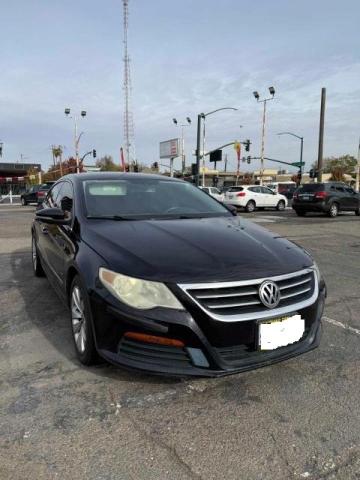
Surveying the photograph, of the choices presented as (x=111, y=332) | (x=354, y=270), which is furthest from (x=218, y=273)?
(x=354, y=270)

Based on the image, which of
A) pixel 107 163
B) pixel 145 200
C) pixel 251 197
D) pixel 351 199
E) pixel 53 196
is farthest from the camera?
pixel 107 163

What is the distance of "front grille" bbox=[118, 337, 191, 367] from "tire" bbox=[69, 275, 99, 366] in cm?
42

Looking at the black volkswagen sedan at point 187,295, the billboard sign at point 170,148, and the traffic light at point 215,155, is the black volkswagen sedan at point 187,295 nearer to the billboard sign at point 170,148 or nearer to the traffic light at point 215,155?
the traffic light at point 215,155

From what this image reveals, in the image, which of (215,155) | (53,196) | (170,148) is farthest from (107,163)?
(53,196)

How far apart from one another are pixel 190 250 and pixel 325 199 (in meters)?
17.9

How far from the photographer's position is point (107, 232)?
3469 millimetres

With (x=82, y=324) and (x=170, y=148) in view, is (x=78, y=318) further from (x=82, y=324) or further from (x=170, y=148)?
(x=170, y=148)

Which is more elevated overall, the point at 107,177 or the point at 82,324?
the point at 107,177

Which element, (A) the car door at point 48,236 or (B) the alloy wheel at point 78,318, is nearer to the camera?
(B) the alloy wheel at point 78,318

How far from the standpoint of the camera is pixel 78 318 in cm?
342

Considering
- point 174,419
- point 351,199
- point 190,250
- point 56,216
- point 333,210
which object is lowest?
point 333,210

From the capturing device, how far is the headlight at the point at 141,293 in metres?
2.67

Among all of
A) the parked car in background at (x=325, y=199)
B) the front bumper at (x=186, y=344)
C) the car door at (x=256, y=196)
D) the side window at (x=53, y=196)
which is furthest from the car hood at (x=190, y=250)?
the car door at (x=256, y=196)

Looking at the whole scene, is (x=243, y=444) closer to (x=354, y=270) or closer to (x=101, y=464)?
(x=101, y=464)
